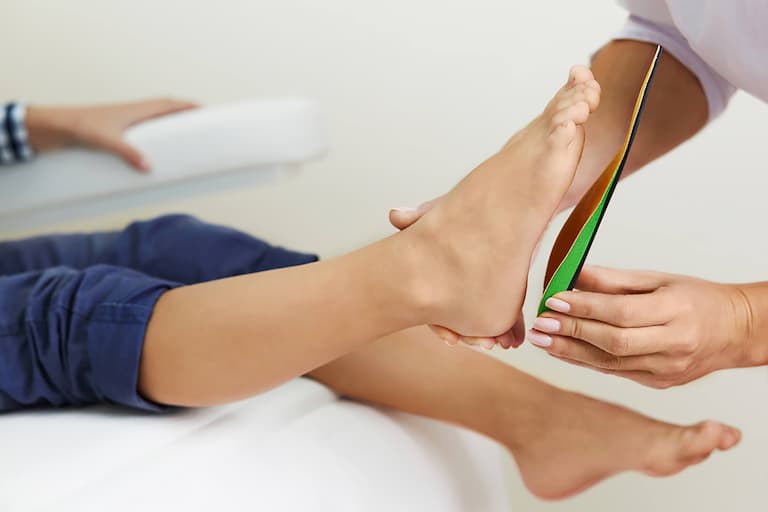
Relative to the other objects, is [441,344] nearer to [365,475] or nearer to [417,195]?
[365,475]

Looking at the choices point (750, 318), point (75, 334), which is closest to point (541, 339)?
point (750, 318)

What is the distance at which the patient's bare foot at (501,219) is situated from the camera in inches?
25.5

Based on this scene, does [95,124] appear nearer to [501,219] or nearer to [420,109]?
[501,219]

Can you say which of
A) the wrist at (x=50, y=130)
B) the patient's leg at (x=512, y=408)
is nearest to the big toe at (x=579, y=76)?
the patient's leg at (x=512, y=408)

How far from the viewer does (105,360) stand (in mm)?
737

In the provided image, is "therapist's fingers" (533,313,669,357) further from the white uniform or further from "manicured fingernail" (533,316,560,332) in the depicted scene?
the white uniform

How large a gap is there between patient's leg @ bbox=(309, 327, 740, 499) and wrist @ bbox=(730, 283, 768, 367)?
0.59 ft

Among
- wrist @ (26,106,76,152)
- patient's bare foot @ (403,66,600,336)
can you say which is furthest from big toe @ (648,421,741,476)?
wrist @ (26,106,76,152)

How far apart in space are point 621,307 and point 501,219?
0.11 meters

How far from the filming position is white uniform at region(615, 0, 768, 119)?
0.69 m

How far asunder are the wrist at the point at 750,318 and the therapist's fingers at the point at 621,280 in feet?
0.19

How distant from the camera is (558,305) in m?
0.65

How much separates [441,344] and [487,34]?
62 cm

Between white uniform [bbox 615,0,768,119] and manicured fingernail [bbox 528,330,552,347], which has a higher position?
white uniform [bbox 615,0,768,119]
